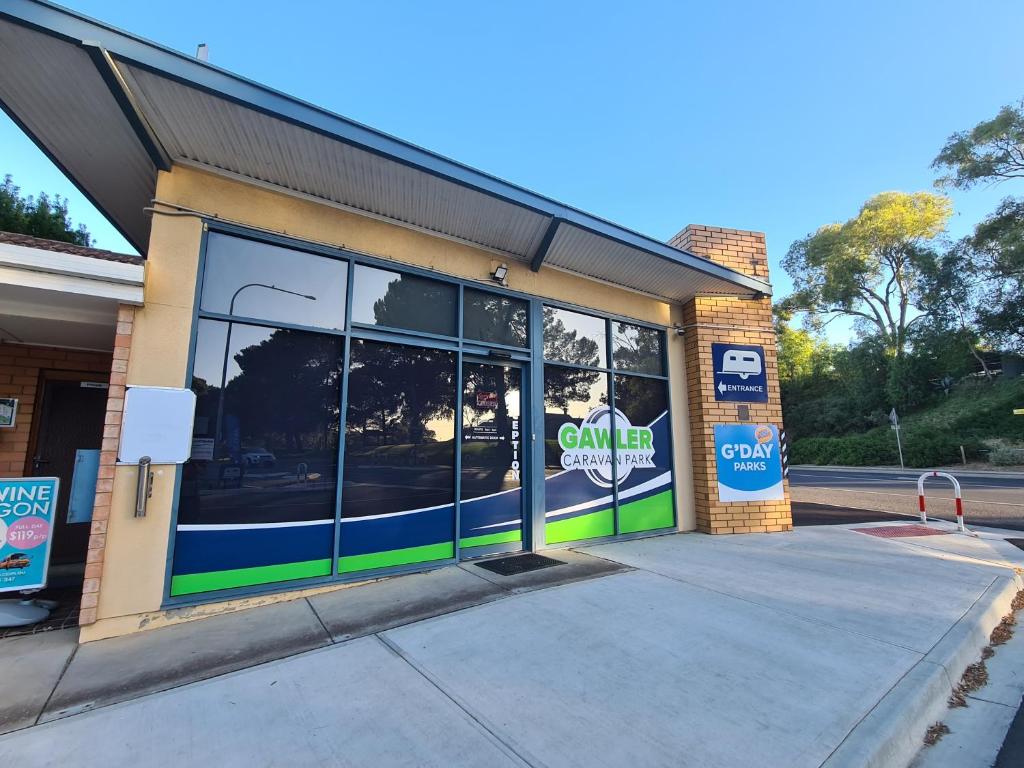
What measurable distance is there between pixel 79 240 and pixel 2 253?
13.4 metres

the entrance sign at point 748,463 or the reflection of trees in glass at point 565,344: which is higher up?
the reflection of trees in glass at point 565,344

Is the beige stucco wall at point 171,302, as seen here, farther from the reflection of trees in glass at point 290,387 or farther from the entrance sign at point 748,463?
the entrance sign at point 748,463

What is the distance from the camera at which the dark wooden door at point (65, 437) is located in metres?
5.45

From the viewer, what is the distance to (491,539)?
537 centimetres

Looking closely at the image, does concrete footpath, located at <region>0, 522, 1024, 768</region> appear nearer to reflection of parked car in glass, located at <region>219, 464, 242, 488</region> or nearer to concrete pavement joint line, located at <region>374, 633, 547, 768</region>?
concrete pavement joint line, located at <region>374, 633, 547, 768</region>

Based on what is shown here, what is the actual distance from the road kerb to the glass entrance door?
3670mm

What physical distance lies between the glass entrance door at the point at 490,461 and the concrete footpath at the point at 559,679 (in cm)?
81

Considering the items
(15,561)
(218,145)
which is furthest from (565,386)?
(15,561)

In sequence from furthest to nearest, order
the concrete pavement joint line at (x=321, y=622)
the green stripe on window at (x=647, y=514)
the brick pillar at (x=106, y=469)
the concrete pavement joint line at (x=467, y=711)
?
1. the green stripe on window at (x=647, y=514)
2. the brick pillar at (x=106, y=469)
3. the concrete pavement joint line at (x=321, y=622)
4. the concrete pavement joint line at (x=467, y=711)

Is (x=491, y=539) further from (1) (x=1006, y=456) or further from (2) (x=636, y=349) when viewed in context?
(1) (x=1006, y=456)

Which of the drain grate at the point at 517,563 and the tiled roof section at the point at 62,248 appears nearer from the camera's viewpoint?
the tiled roof section at the point at 62,248

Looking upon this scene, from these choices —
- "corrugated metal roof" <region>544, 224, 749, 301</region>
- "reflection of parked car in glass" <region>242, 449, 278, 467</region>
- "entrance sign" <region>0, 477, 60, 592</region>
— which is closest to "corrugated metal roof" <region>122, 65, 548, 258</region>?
"corrugated metal roof" <region>544, 224, 749, 301</region>

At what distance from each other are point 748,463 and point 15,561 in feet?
27.5

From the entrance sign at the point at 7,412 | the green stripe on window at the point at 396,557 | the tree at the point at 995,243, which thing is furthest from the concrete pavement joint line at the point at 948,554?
the tree at the point at 995,243
